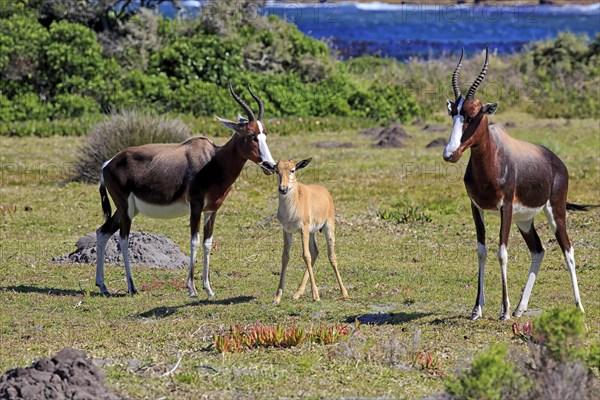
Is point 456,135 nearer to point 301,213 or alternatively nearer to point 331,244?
point 301,213

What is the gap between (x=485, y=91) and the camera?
1366 inches

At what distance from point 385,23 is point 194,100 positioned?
85.7 meters

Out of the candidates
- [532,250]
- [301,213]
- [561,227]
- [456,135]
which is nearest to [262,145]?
[301,213]

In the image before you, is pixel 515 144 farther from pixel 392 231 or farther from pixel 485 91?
pixel 485 91

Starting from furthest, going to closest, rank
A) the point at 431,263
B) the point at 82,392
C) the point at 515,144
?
the point at 431,263, the point at 515,144, the point at 82,392

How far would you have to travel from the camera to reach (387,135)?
27438mm

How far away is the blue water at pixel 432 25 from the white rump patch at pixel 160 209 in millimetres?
54981

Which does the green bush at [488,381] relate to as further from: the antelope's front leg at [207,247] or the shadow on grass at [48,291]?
the shadow on grass at [48,291]

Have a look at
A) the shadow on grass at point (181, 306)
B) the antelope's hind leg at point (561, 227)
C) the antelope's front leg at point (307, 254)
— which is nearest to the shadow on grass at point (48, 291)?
the shadow on grass at point (181, 306)

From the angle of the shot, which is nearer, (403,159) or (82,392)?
(82,392)

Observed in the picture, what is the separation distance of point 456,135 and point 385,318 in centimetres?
209

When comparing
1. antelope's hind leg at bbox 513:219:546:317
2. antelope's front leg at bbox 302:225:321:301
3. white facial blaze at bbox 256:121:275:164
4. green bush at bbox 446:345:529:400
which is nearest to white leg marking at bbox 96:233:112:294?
white facial blaze at bbox 256:121:275:164

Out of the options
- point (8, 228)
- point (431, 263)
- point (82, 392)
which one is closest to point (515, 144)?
point (431, 263)

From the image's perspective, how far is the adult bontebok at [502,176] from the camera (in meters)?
10.7
